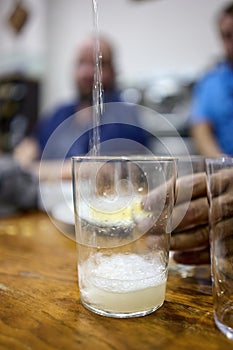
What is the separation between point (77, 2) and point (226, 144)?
6.88 ft

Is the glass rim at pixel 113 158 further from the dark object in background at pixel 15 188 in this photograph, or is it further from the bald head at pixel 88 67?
the bald head at pixel 88 67

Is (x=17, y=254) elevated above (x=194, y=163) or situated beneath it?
situated beneath

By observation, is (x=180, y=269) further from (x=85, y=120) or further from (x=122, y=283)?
(x=85, y=120)

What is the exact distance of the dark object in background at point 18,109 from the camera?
3359mm

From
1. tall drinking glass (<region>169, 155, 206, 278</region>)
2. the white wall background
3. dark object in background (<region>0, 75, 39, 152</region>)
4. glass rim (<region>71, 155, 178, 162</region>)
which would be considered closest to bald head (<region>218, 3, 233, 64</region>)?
the white wall background

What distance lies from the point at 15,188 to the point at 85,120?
0.88 meters

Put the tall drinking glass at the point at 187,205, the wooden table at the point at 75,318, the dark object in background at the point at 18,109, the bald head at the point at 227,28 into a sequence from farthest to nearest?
the dark object in background at the point at 18,109 → the bald head at the point at 227,28 → the tall drinking glass at the point at 187,205 → the wooden table at the point at 75,318

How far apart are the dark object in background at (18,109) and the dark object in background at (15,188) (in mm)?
2324

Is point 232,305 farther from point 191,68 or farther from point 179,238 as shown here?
point 191,68

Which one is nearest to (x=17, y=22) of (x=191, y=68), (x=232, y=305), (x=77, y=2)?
(x=191, y=68)

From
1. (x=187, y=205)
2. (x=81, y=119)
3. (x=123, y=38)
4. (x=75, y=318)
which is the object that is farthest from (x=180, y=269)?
(x=123, y=38)

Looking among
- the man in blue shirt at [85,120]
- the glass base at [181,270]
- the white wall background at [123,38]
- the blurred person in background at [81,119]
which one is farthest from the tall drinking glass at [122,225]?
the white wall background at [123,38]

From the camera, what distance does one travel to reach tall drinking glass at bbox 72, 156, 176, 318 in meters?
0.41

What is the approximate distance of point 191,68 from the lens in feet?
9.01
